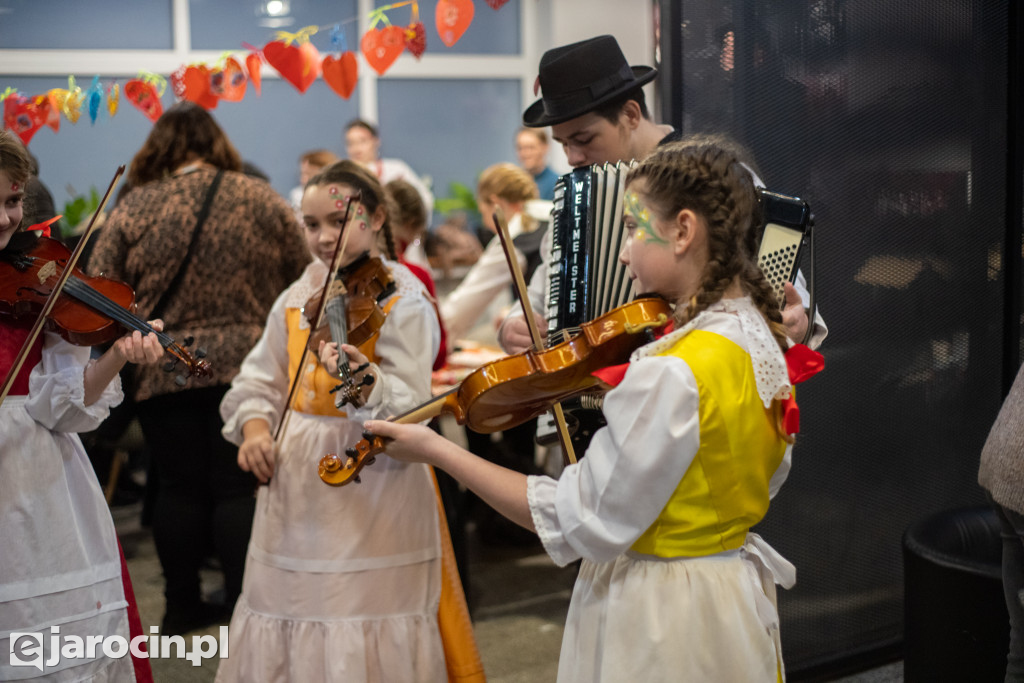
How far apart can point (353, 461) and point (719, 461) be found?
59 centimetres

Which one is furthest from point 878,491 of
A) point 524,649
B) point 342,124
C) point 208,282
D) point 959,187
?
point 342,124

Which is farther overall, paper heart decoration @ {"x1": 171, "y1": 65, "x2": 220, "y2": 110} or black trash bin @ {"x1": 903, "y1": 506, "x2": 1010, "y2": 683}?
paper heart decoration @ {"x1": 171, "y1": 65, "x2": 220, "y2": 110}

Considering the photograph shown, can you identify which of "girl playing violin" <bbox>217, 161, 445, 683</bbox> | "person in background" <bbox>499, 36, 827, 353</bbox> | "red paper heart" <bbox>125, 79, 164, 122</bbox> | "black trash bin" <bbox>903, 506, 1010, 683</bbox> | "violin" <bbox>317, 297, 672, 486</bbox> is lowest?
"black trash bin" <bbox>903, 506, 1010, 683</bbox>

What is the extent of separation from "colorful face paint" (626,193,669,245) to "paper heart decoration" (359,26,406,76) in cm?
197

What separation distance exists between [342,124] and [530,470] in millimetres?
3720

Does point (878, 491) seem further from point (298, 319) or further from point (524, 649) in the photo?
point (298, 319)

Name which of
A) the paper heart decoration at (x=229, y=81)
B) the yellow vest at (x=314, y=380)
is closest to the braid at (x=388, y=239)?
the yellow vest at (x=314, y=380)

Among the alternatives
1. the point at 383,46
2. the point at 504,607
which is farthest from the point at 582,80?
the point at 504,607

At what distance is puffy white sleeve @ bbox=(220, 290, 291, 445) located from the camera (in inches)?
95.4

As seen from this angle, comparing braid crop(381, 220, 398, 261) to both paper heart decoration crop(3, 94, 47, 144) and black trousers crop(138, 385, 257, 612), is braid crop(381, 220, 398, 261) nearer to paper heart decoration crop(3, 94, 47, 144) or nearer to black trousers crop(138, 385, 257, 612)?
black trousers crop(138, 385, 257, 612)

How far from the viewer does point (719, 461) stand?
1.42 m

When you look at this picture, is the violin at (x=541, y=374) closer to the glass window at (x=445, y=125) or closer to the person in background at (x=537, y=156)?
the person in background at (x=537, y=156)

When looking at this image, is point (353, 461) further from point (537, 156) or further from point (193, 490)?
point (537, 156)

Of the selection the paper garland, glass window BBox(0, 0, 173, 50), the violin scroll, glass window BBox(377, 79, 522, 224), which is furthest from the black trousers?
glass window BBox(377, 79, 522, 224)
